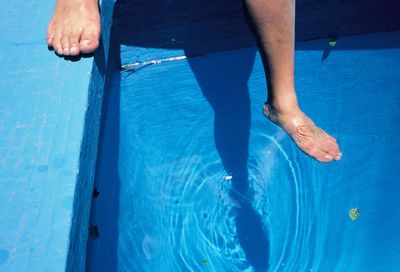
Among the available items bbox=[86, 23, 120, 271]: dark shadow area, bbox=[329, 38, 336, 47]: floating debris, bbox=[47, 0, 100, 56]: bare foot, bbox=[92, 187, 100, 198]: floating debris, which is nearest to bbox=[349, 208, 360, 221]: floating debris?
bbox=[329, 38, 336, 47]: floating debris

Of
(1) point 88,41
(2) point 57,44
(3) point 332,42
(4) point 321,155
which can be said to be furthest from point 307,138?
(3) point 332,42

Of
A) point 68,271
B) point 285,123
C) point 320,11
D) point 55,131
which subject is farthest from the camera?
point 320,11

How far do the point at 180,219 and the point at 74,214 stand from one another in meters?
1.01

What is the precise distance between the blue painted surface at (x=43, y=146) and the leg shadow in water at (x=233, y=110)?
914mm

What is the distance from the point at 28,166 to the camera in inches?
51.6

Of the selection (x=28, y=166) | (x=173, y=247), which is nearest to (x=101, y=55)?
(x=28, y=166)

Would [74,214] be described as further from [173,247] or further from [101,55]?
[173,247]

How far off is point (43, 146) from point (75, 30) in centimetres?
44

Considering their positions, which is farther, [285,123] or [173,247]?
[173,247]

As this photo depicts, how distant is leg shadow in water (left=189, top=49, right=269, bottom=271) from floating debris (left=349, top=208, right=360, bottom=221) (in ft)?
1.63

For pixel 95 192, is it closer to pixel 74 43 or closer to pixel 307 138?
pixel 74 43

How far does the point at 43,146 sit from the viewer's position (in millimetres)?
1355

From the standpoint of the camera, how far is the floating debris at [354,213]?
2.17 metres

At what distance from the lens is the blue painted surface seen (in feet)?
3.84
